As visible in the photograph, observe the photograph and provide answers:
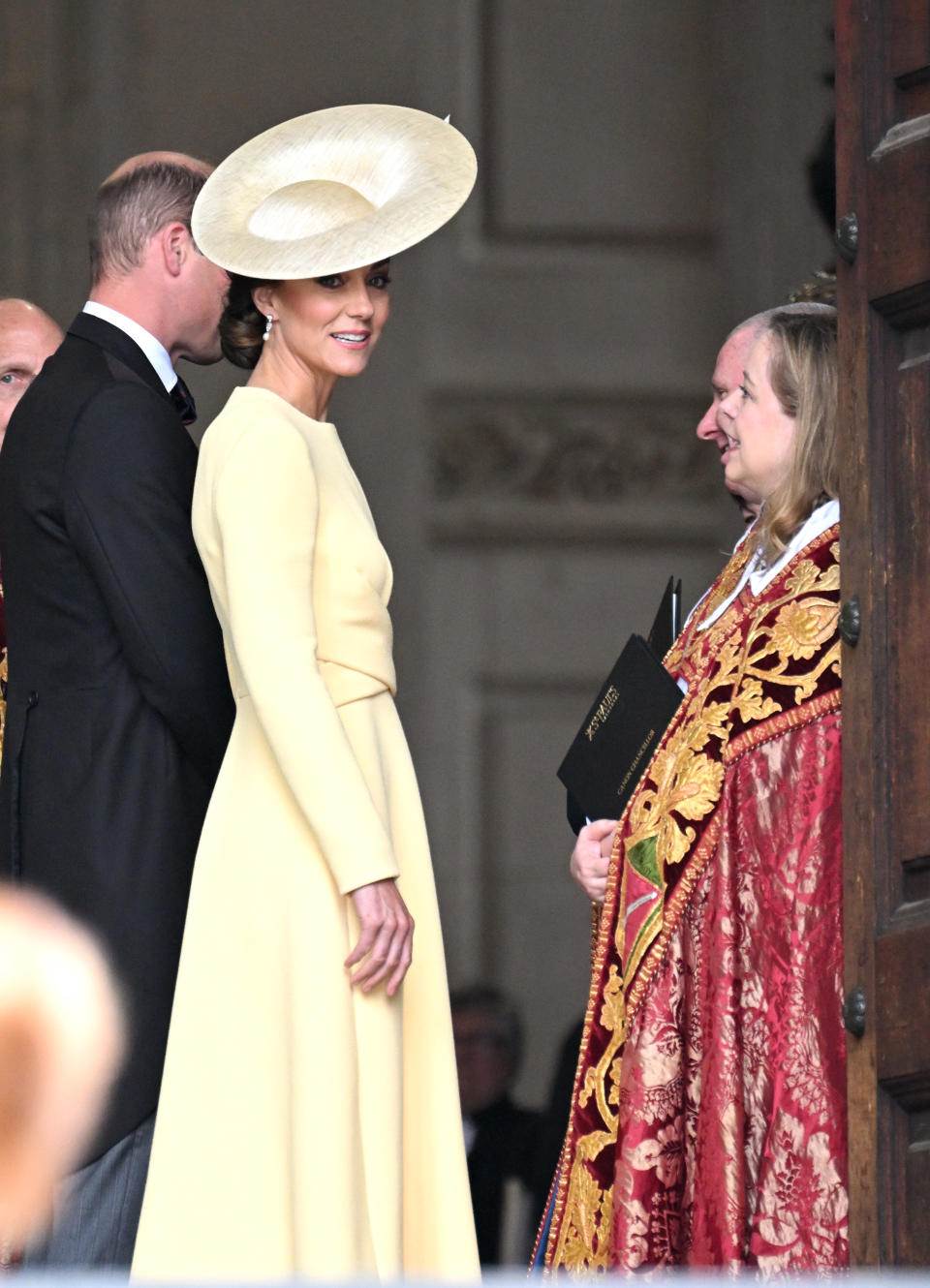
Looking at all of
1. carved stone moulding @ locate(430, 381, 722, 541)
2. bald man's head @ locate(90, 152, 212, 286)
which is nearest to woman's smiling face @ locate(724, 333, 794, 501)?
bald man's head @ locate(90, 152, 212, 286)

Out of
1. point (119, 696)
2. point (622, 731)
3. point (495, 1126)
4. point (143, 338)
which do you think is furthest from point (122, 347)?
point (495, 1126)

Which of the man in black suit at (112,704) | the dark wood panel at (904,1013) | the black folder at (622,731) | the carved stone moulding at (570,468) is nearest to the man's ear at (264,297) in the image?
the man in black suit at (112,704)

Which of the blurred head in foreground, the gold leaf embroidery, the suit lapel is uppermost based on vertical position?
the suit lapel

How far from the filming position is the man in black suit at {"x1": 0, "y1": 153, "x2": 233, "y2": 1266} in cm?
267

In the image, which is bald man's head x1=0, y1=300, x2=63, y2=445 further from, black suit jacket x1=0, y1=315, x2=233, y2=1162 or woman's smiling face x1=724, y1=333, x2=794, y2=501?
woman's smiling face x1=724, y1=333, x2=794, y2=501

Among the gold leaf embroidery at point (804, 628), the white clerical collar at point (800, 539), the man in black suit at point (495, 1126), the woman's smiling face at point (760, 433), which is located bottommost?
the man in black suit at point (495, 1126)

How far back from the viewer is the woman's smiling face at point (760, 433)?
118 inches

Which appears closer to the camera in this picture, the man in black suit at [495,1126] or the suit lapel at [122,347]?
the suit lapel at [122,347]

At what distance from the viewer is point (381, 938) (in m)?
2.50

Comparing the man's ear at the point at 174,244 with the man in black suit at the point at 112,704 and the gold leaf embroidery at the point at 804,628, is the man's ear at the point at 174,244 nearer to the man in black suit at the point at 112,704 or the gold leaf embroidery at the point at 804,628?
the man in black suit at the point at 112,704

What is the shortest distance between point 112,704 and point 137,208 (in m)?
0.65

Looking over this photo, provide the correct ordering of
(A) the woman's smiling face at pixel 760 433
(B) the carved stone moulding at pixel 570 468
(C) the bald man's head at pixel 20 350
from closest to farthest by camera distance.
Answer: (A) the woman's smiling face at pixel 760 433 < (C) the bald man's head at pixel 20 350 < (B) the carved stone moulding at pixel 570 468

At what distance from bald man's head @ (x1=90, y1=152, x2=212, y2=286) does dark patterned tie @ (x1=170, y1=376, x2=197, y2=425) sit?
15 cm

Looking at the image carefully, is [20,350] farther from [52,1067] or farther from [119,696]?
[52,1067]
